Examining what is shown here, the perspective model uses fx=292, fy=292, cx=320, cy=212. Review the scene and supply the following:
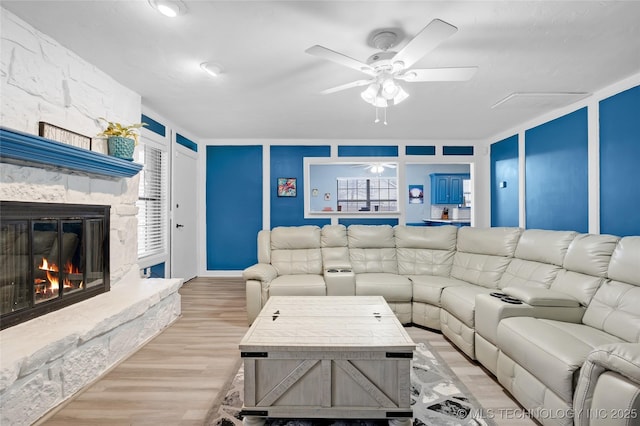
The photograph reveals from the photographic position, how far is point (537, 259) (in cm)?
275

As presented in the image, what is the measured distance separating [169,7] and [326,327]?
2297 millimetres

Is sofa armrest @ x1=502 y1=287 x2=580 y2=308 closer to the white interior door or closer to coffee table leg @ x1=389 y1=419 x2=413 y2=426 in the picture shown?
coffee table leg @ x1=389 y1=419 x2=413 y2=426

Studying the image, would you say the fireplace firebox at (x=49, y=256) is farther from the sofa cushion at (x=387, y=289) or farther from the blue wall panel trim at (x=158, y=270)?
the sofa cushion at (x=387, y=289)

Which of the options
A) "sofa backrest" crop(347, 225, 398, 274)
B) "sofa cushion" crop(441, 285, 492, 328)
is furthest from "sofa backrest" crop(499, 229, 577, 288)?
"sofa backrest" crop(347, 225, 398, 274)

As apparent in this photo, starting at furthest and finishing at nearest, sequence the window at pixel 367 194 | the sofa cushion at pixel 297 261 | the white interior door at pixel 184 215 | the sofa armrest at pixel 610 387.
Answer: the window at pixel 367 194, the white interior door at pixel 184 215, the sofa cushion at pixel 297 261, the sofa armrest at pixel 610 387

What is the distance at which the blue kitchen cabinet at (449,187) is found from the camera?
7898mm

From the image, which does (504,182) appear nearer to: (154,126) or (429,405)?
(429,405)

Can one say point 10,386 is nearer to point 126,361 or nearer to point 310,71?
point 126,361

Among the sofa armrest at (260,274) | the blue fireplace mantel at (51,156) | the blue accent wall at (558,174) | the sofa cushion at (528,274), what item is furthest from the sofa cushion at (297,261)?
the blue accent wall at (558,174)

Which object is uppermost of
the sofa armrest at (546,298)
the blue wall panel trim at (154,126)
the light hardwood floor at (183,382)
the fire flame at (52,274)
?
the blue wall panel trim at (154,126)

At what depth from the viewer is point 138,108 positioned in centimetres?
343

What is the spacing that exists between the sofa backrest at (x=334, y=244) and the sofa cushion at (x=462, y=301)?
51.0 inches

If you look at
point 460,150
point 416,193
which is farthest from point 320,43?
point 416,193

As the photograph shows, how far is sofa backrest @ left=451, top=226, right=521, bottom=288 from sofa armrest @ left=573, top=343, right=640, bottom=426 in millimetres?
1719
